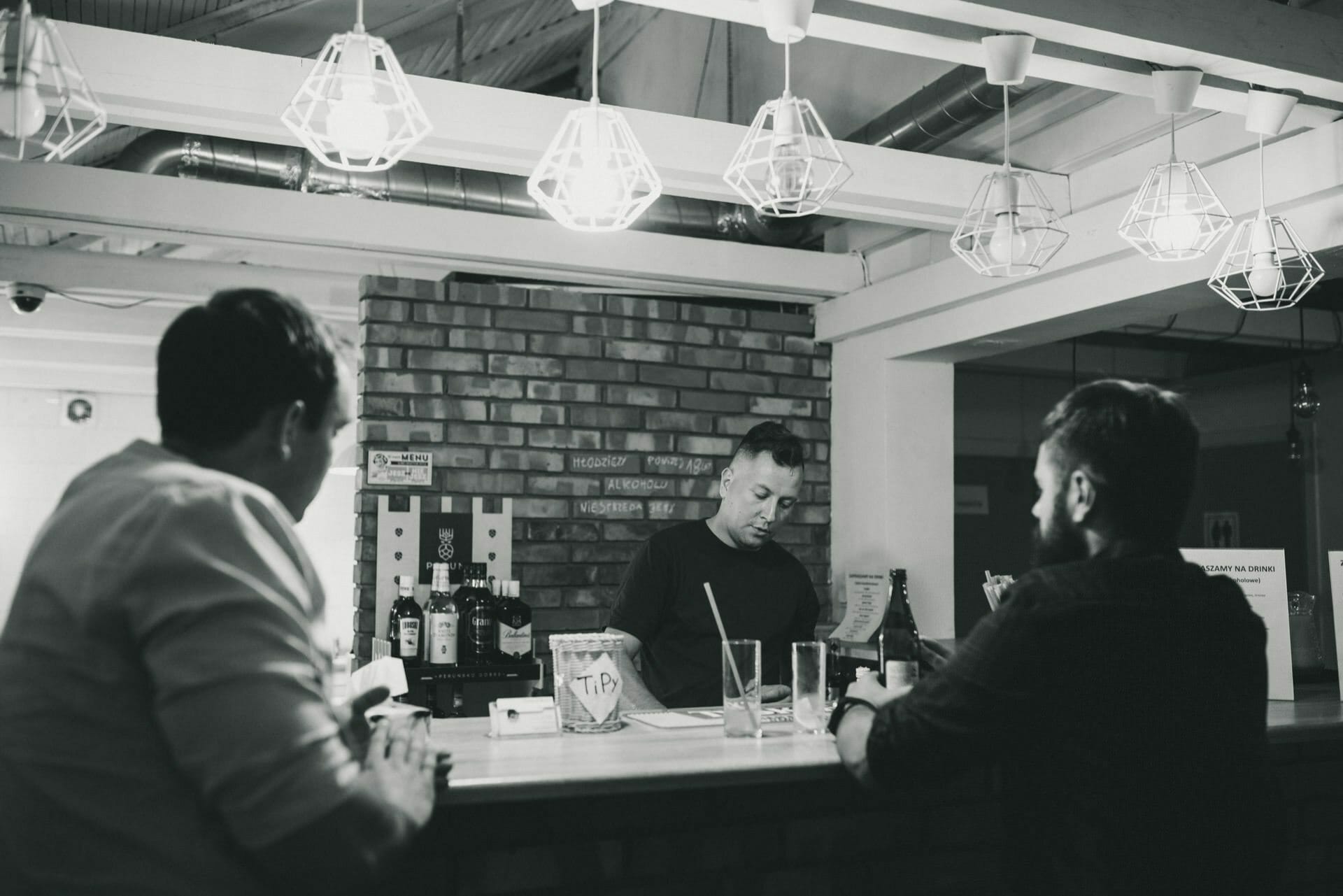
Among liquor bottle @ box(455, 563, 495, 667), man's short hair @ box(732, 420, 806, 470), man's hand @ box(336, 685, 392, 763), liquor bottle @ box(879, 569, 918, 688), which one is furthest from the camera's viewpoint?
liquor bottle @ box(455, 563, 495, 667)

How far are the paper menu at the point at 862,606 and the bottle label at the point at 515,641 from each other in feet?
4.13

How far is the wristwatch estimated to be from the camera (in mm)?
1740

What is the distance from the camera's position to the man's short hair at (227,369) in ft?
3.77

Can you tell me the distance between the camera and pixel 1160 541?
58.7 inches

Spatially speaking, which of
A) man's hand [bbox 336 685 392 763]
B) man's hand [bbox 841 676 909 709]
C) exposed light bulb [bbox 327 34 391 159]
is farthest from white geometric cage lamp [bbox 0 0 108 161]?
man's hand [bbox 841 676 909 709]

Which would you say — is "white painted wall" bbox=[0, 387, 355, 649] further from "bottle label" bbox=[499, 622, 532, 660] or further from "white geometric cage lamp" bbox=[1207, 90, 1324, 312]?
"white geometric cage lamp" bbox=[1207, 90, 1324, 312]

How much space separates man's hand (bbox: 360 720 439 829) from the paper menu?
3.09m

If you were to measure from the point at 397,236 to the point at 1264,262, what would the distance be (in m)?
2.74

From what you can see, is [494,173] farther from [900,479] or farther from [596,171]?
[596,171]

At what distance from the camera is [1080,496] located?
4.98 ft

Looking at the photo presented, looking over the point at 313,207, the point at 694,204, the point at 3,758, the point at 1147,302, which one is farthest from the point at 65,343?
the point at 3,758

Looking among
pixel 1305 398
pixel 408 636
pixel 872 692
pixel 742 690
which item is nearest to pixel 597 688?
pixel 742 690

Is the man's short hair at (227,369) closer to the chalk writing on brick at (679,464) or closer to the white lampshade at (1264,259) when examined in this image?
the white lampshade at (1264,259)

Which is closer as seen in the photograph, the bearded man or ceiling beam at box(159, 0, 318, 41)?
the bearded man
